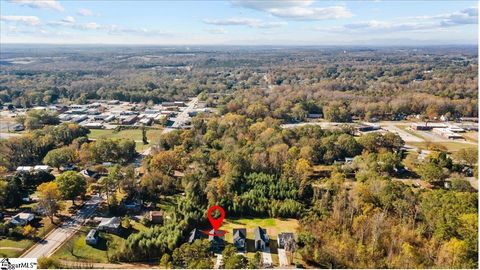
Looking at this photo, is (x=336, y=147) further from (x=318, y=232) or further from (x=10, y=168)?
(x=10, y=168)

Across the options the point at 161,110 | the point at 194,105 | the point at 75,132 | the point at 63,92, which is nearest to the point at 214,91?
the point at 194,105

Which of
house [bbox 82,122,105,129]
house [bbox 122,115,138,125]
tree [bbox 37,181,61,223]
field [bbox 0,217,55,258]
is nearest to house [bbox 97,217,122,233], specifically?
field [bbox 0,217,55,258]

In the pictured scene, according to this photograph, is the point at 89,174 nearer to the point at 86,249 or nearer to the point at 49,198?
the point at 49,198

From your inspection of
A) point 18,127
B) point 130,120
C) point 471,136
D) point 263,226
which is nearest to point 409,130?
point 471,136

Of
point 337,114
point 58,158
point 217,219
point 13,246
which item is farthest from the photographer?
point 337,114

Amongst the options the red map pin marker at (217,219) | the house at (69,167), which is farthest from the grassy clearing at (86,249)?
the house at (69,167)

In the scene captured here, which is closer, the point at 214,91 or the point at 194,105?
the point at 194,105

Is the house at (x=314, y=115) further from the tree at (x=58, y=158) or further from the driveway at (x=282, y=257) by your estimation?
the driveway at (x=282, y=257)
